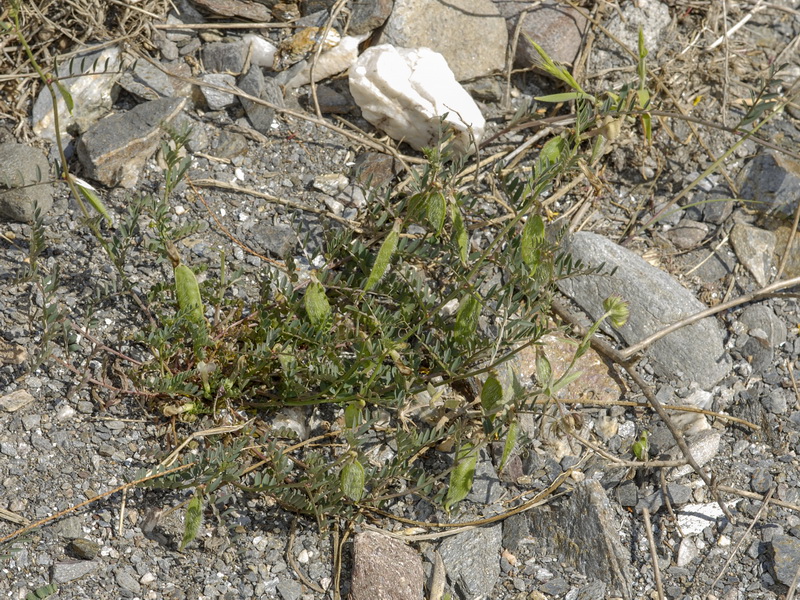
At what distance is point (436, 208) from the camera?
208 cm

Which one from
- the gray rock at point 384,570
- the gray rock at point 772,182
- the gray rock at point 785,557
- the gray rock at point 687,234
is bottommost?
the gray rock at point 384,570

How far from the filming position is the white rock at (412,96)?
9.28 feet

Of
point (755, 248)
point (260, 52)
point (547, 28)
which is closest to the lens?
point (755, 248)

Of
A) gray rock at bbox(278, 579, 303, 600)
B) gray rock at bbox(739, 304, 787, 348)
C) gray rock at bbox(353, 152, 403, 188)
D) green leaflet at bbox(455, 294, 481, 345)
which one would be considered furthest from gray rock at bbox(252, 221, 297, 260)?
gray rock at bbox(739, 304, 787, 348)

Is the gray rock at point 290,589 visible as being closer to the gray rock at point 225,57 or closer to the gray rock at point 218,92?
the gray rock at point 218,92

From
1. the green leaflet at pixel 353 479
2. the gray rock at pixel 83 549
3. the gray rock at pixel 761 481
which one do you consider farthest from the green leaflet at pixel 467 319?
the gray rock at pixel 83 549

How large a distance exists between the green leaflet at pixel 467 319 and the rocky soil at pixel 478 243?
37 centimetres

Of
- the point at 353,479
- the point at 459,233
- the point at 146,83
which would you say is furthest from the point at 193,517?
the point at 146,83

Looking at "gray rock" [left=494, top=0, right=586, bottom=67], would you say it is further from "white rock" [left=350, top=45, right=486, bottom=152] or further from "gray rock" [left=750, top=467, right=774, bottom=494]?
"gray rock" [left=750, top=467, right=774, bottom=494]

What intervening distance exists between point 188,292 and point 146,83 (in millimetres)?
1131

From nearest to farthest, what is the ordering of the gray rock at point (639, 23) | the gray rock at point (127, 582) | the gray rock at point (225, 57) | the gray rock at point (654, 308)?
1. the gray rock at point (127, 582)
2. the gray rock at point (654, 308)
3. the gray rock at point (225, 57)
4. the gray rock at point (639, 23)

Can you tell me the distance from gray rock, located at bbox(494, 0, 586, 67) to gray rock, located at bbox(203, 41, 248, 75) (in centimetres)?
103

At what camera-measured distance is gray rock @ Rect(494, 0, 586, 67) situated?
316cm

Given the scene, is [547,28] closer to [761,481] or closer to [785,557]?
[761,481]
